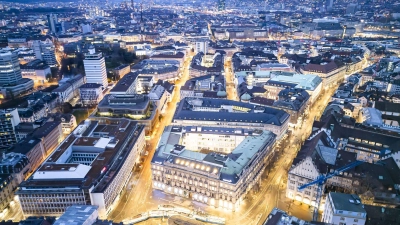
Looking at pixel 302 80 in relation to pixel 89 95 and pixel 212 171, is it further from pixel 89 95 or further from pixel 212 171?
pixel 89 95

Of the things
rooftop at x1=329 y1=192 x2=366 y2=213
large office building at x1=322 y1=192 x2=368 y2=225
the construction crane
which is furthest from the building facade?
large office building at x1=322 y1=192 x2=368 y2=225

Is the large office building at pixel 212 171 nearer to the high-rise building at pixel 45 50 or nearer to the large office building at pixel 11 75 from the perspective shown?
the large office building at pixel 11 75

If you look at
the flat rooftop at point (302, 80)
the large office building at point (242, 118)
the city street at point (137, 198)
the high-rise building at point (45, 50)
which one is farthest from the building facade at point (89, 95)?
the flat rooftop at point (302, 80)

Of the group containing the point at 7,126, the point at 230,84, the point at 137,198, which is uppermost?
the point at 7,126

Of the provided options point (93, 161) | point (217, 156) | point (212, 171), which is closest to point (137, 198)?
point (93, 161)

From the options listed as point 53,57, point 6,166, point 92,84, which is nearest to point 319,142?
point 6,166

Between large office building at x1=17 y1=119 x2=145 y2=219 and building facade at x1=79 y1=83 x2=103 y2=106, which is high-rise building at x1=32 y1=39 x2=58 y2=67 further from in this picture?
large office building at x1=17 y1=119 x2=145 y2=219
